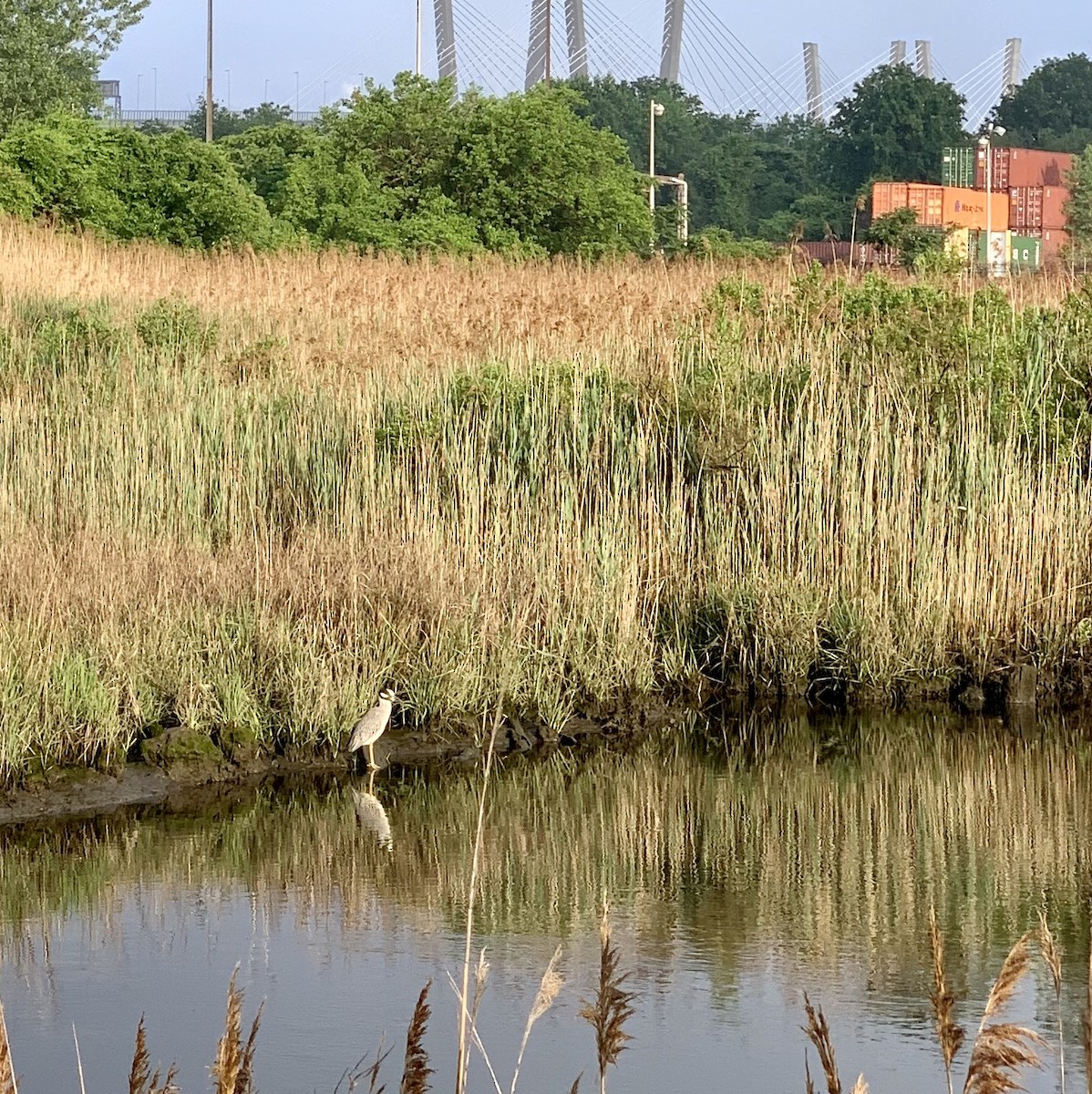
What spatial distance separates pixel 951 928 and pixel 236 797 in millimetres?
2536

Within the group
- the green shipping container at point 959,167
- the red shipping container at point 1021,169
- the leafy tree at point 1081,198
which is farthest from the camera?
the green shipping container at point 959,167

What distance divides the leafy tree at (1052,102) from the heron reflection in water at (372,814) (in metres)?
83.9

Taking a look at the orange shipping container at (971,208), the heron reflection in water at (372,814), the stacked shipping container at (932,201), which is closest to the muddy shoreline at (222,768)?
the heron reflection in water at (372,814)

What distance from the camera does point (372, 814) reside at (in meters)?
6.22

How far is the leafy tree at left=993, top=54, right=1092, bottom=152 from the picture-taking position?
87062mm

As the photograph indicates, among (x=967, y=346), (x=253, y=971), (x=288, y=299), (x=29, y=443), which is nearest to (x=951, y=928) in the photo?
(x=253, y=971)

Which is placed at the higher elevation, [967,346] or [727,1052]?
[967,346]

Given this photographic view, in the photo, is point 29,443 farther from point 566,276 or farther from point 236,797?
point 566,276

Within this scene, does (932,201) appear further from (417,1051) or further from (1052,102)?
(417,1051)

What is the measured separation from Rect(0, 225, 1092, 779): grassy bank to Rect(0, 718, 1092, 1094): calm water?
498 mm

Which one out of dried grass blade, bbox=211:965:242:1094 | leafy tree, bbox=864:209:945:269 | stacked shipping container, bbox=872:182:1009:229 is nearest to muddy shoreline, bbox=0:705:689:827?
dried grass blade, bbox=211:965:242:1094

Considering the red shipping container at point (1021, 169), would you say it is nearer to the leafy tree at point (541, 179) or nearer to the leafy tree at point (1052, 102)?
the leafy tree at point (1052, 102)

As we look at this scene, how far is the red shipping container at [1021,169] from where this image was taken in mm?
63531

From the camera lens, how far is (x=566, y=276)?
1661cm
